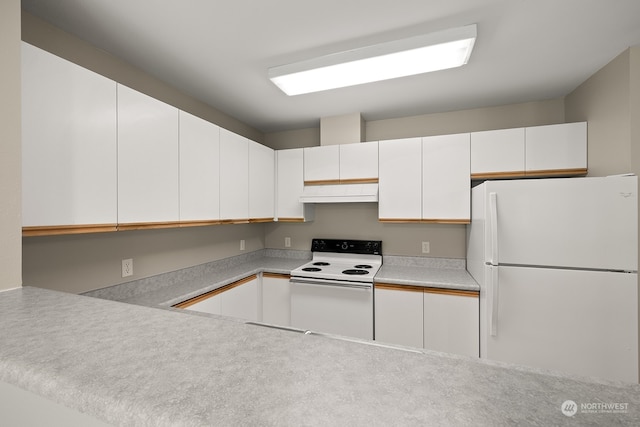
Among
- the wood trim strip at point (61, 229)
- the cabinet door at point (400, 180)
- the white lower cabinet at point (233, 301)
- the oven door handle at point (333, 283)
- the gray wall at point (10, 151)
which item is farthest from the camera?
the cabinet door at point (400, 180)

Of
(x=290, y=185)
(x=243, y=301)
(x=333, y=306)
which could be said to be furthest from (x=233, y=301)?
(x=290, y=185)

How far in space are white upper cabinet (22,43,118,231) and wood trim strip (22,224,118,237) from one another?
1cm

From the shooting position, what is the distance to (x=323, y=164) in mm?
3037

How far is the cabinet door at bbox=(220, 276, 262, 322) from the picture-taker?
2.44 m

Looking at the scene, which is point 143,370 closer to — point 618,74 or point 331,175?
point 331,175

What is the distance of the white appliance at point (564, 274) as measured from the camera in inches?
67.3

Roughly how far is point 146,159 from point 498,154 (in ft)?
9.16

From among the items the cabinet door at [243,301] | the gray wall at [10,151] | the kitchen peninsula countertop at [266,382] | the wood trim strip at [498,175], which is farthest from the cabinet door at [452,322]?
the gray wall at [10,151]

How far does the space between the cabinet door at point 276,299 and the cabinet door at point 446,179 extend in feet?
5.17

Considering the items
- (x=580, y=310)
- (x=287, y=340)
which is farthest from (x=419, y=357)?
(x=580, y=310)

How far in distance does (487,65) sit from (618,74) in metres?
0.84

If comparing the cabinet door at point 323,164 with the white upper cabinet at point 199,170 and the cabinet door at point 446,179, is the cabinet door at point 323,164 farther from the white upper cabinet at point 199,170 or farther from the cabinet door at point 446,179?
the white upper cabinet at point 199,170

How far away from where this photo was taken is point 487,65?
203cm

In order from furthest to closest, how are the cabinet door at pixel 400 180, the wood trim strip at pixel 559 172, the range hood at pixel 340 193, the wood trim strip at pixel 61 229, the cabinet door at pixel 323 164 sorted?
the cabinet door at pixel 323 164 < the range hood at pixel 340 193 < the cabinet door at pixel 400 180 < the wood trim strip at pixel 559 172 < the wood trim strip at pixel 61 229
